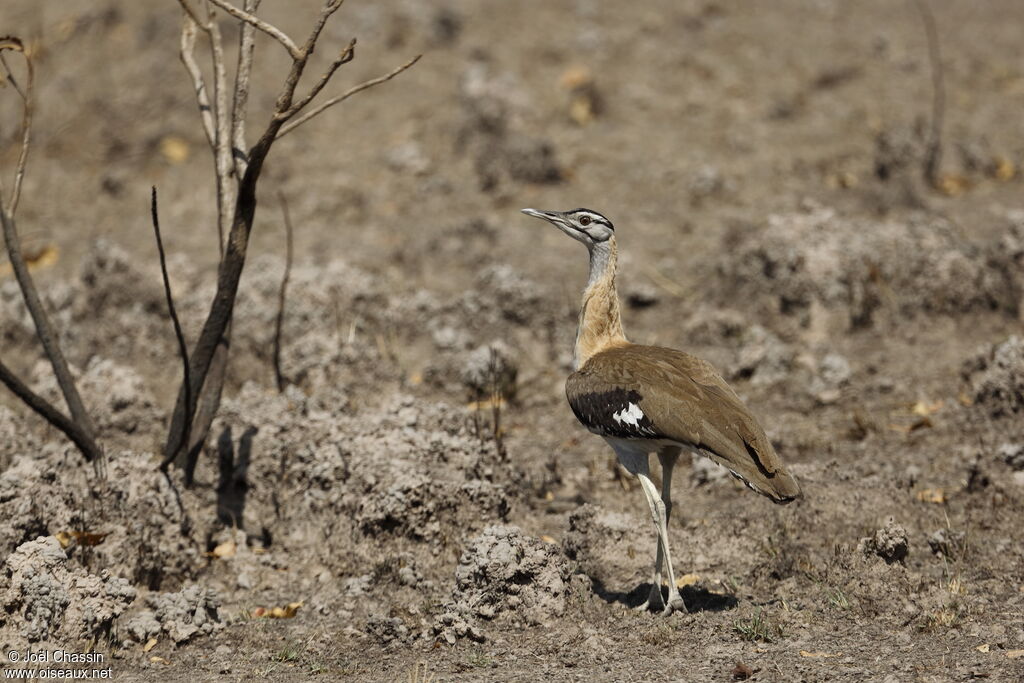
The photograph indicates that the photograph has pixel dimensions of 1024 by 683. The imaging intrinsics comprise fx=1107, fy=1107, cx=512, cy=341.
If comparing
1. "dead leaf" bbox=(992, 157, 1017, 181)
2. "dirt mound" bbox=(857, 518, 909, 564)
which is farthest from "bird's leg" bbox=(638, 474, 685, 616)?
"dead leaf" bbox=(992, 157, 1017, 181)

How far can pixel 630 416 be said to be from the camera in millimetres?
5684

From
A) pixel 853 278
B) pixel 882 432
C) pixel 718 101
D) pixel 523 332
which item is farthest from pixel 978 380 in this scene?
pixel 718 101

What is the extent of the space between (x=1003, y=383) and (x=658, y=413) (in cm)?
356

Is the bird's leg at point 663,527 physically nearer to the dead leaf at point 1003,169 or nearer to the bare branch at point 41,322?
the bare branch at point 41,322

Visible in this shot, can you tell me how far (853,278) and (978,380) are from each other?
182cm

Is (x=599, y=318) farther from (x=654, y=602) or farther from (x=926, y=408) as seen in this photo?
(x=926, y=408)

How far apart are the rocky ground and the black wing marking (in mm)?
757

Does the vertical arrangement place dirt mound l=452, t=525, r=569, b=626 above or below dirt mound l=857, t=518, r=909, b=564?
below

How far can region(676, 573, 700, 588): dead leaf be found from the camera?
20.1 ft

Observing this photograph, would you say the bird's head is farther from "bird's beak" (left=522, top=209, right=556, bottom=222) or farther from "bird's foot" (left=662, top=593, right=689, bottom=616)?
"bird's foot" (left=662, top=593, right=689, bottom=616)

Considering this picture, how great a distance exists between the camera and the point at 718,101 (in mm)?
13656

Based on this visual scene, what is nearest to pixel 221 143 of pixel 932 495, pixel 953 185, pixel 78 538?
pixel 78 538

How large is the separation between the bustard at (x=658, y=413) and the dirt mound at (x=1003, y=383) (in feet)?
9.61

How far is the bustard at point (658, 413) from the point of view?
537 cm
